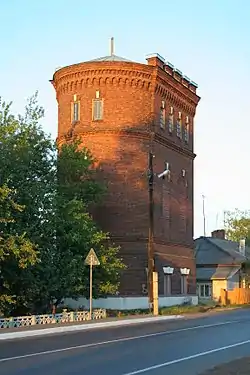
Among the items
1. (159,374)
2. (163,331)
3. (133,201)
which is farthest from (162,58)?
(159,374)

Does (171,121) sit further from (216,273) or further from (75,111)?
(216,273)

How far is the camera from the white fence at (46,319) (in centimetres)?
2455

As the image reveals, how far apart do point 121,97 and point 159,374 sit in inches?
1277

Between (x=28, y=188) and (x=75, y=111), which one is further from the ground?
(x=75, y=111)

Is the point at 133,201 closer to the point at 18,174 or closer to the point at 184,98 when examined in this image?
the point at 184,98

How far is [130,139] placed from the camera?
4300cm

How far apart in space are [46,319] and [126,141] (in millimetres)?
18612

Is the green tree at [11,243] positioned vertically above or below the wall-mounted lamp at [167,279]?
above

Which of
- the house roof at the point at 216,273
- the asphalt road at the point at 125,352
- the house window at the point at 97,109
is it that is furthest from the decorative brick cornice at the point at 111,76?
the house roof at the point at 216,273

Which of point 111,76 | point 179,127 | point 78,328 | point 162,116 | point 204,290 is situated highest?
point 111,76

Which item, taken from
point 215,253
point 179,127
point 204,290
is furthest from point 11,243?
point 215,253

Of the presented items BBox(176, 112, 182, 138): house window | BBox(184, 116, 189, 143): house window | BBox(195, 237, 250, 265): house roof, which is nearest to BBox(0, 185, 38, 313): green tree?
BBox(176, 112, 182, 138): house window

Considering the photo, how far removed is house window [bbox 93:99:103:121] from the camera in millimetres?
43500

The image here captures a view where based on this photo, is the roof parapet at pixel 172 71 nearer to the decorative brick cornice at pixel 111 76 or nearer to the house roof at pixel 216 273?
the decorative brick cornice at pixel 111 76
